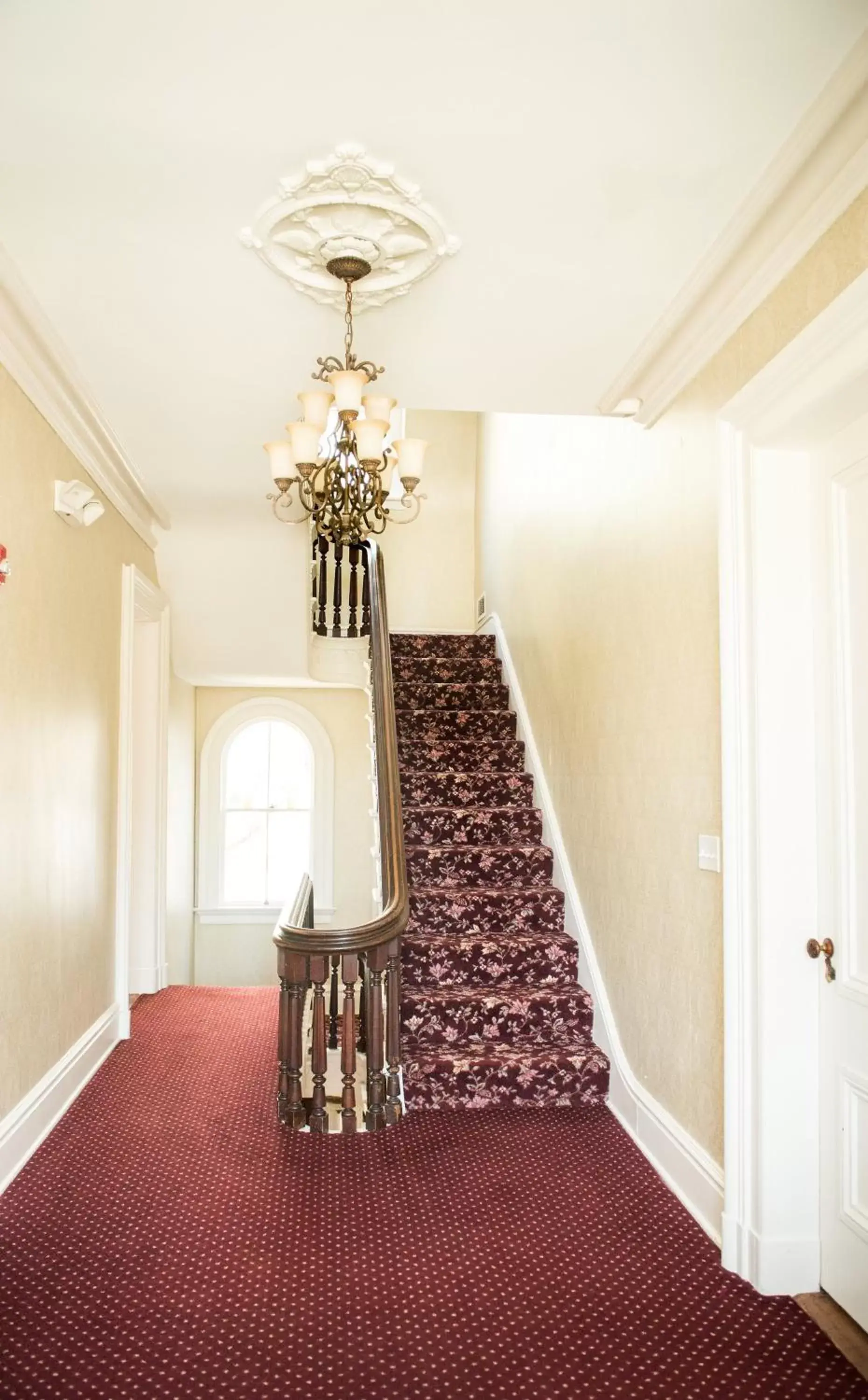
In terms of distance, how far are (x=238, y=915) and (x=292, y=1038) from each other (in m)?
4.39

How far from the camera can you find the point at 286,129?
1.97 meters

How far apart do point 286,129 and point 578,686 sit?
2708 mm

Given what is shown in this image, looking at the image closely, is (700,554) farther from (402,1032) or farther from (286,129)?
(402,1032)

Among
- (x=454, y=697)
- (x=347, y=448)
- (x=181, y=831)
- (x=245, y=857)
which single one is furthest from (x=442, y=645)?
(x=347, y=448)

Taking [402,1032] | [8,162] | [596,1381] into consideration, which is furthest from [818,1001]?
[8,162]

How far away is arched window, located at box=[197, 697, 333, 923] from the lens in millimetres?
7684

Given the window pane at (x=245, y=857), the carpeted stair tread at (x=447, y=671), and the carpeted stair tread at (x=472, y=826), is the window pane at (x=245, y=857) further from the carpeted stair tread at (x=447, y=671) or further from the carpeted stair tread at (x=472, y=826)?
the carpeted stair tread at (x=472, y=826)

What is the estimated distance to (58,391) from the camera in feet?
10.8

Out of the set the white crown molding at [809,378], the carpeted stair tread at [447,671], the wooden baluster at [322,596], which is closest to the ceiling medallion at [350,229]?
the white crown molding at [809,378]

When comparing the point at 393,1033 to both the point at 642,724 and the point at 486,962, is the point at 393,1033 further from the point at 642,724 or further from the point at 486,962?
the point at 642,724

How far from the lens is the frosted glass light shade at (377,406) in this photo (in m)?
2.93

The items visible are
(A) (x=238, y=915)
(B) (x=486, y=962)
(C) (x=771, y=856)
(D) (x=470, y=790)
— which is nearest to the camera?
(C) (x=771, y=856)

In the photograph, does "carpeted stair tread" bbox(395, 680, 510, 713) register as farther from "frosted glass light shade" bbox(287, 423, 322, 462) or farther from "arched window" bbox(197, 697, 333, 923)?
"frosted glass light shade" bbox(287, 423, 322, 462)

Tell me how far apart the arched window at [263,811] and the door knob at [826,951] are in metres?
5.67
